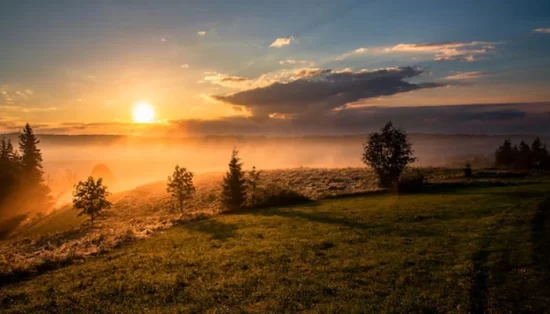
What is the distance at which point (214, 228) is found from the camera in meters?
A: 39.6

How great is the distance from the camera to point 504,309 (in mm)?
15867

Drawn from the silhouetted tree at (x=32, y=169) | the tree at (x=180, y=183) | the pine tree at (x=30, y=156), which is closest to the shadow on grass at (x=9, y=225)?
the silhouetted tree at (x=32, y=169)

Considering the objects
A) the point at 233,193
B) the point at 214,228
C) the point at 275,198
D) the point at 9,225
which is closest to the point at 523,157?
the point at 275,198

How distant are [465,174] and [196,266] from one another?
70.1m

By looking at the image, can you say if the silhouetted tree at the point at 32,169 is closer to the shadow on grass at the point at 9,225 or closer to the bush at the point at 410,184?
the shadow on grass at the point at 9,225

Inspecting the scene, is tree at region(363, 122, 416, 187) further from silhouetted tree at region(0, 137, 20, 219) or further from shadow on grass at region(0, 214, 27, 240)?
silhouetted tree at region(0, 137, 20, 219)

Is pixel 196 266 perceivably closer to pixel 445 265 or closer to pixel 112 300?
pixel 112 300

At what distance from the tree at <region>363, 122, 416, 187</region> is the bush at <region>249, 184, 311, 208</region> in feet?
74.1

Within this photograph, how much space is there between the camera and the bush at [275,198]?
192 feet

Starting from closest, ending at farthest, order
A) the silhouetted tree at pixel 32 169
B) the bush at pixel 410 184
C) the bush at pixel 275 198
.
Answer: the bush at pixel 275 198
the bush at pixel 410 184
the silhouetted tree at pixel 32 169

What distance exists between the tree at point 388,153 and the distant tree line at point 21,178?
8480 centimetres

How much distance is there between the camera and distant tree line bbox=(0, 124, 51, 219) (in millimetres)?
82750

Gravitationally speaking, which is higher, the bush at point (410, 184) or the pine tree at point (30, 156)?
the pine tree at point (30, 156)

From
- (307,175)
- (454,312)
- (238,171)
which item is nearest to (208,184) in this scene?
(307,175)
